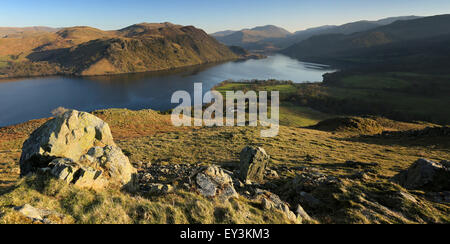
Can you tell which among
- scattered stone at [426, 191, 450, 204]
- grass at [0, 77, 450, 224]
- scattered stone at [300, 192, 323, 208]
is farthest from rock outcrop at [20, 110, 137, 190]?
scattered stone at [426, 191, 450, 204]

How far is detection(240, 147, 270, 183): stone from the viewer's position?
1420 cm

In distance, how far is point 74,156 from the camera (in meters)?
11.4

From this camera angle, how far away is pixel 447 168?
41.0ft

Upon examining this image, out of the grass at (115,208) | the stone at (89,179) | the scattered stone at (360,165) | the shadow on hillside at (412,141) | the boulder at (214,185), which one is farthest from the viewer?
the shadow on hillside at (412,141)

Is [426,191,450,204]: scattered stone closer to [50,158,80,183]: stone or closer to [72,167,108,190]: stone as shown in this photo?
[72,167,108,190]: stone

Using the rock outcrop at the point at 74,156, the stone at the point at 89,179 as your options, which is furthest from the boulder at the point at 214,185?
the stone at the point at 89,179

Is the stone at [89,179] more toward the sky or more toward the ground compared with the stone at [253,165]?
more toward the sky

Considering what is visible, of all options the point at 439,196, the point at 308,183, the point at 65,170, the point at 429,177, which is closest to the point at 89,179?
the point at 65,170

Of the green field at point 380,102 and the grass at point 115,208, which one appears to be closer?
the grass at point 115,208

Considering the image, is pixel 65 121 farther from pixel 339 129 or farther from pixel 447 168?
pixel 339 129

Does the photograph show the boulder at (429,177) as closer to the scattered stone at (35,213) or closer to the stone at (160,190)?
the stone at (160,190)

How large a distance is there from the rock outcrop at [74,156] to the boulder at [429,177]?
17.6m

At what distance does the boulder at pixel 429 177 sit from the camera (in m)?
12.3
